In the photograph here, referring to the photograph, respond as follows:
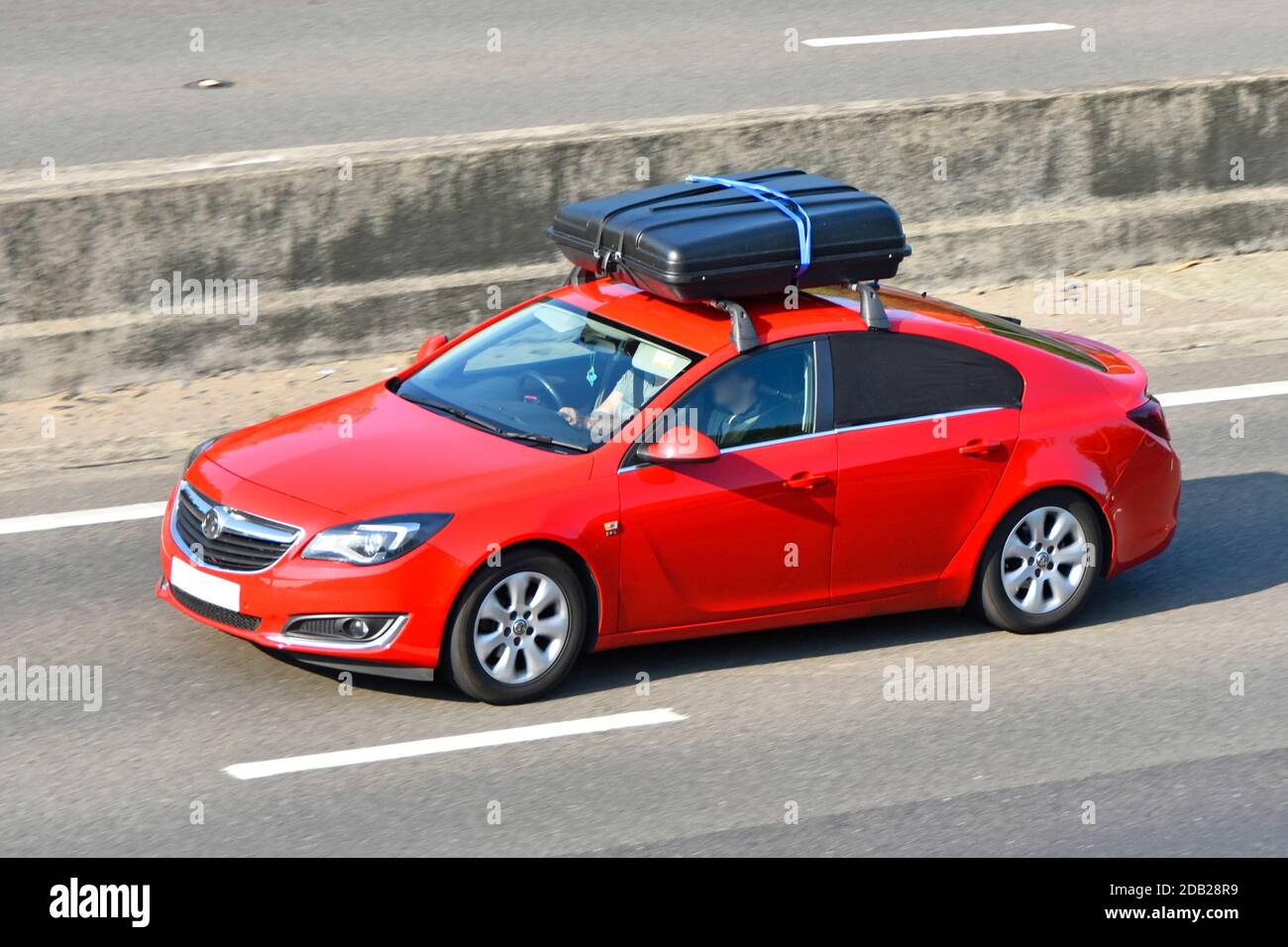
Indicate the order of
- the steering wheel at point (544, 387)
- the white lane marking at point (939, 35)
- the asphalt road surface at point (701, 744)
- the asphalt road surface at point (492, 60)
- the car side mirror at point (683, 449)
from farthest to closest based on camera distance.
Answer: the white lane marking at point (939, 35) → the asphalt road surface at point (492, 60) → the steering wheel at point (544, 387) → the car side mirror at point (683, 449) → the asphalt road surface at point (701, 744)

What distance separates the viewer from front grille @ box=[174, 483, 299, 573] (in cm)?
762

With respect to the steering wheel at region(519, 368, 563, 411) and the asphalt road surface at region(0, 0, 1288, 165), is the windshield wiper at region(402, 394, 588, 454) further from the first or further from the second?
the asphalt road surface at region(0, 0, 1288, 165)

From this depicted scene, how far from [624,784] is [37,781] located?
2121 mm

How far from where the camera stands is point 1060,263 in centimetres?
1429

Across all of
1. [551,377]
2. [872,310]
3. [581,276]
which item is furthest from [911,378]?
[581,276]

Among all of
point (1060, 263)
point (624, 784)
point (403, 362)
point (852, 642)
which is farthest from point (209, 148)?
point (624, 784)

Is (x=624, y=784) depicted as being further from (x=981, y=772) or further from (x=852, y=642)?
(x=852, y=642)

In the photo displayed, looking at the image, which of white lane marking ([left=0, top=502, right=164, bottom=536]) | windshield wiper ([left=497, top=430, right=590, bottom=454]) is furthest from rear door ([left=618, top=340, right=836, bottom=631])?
white lane marking ([left=0, top=502, right=164, bottom=536])

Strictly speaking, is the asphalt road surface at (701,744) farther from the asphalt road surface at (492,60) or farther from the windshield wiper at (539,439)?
the asphalt road surface at (492,60)

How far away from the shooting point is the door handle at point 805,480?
8188 millimetres

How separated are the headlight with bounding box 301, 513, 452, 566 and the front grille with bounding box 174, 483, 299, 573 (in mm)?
126

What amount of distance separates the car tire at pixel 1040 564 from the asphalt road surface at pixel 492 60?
7205mm

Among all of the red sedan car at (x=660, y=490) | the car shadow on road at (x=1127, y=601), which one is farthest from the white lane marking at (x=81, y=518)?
the car shadow on road at (x=1127, y=601)

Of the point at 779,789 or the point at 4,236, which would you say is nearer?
the point at 779,789
